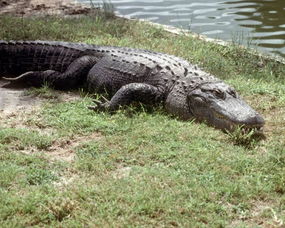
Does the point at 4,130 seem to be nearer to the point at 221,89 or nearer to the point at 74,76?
the point at 74,76

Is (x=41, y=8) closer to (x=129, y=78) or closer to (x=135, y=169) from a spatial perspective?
(x=129, y=78)

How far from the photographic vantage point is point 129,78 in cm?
644

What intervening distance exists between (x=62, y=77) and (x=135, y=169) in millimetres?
2697

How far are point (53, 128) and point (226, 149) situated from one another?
182cm

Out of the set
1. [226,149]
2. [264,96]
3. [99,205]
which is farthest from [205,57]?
[99,205]

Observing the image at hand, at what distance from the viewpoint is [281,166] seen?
177 inches

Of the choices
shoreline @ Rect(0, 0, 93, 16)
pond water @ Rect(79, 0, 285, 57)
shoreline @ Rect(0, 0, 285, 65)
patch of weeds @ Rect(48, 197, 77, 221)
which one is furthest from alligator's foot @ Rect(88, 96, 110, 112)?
shoreline @ Rect(0, 0, 93, 16)

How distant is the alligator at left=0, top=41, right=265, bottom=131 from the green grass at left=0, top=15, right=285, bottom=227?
21 cm

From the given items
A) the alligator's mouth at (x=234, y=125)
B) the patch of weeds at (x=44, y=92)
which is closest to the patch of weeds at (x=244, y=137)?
the alligator's mouth at (x=234, y=125)

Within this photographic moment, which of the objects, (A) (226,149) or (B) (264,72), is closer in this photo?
(A) (226,149)

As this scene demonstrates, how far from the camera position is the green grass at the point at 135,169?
3746 millimetres

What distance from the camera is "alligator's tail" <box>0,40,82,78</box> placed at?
23.4 ft

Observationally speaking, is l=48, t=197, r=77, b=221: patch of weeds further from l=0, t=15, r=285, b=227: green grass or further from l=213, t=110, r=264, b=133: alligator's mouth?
l=213, t=110, r=264, b=133: alligator's mouth

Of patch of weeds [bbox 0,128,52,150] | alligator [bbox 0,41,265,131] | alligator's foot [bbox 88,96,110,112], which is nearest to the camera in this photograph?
patch of weeds [bbox 0,128,52,150]
